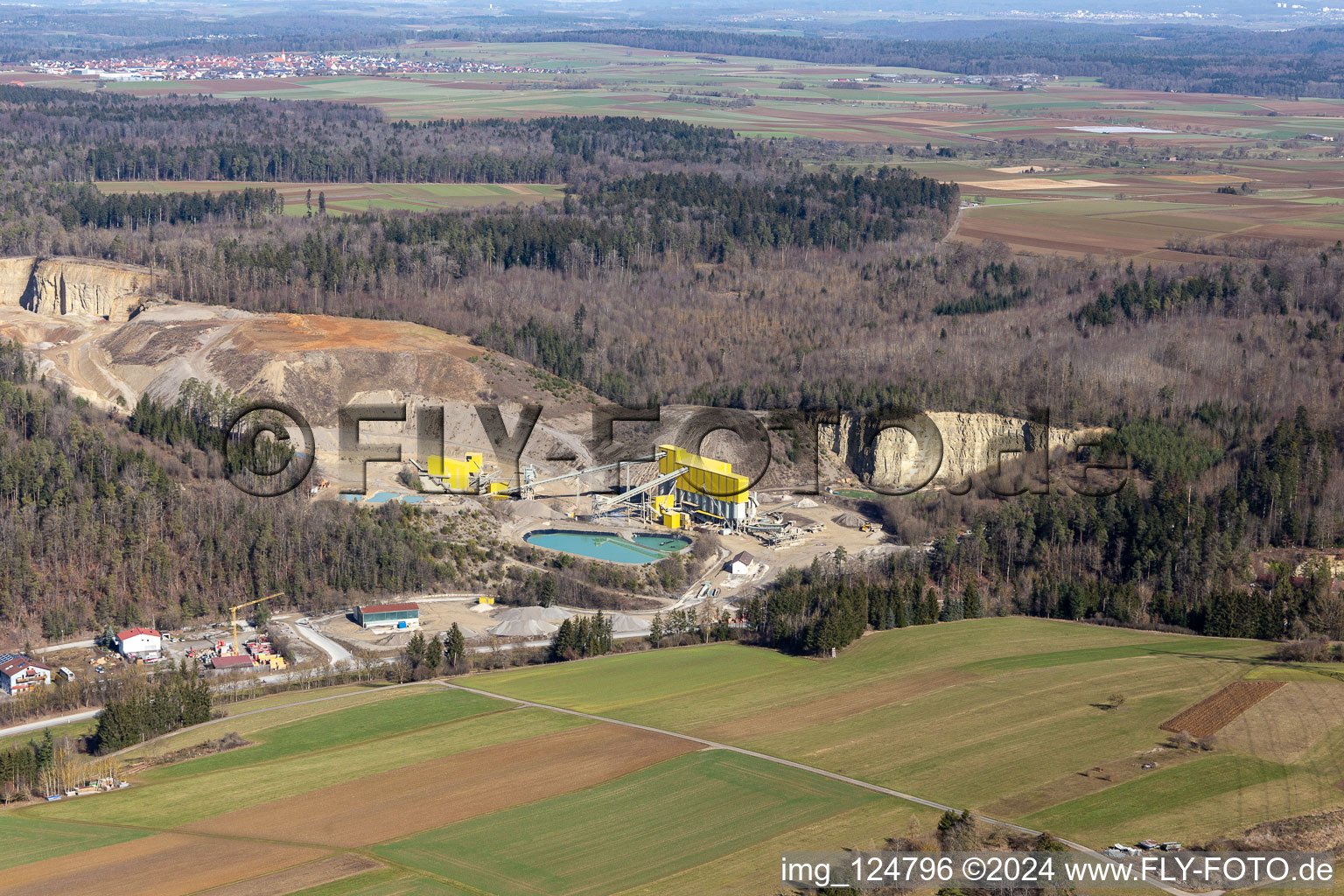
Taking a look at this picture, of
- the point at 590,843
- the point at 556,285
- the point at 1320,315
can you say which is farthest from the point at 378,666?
the point at 1320,315

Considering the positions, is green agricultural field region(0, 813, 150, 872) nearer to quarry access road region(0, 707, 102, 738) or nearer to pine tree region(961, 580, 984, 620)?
quarry access road region(0, 707, 102, 738)

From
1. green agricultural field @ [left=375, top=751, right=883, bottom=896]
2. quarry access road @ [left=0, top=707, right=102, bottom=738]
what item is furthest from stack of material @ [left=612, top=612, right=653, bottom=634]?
quarry access road @ [left=0, top=707, right=102, bottom=738]

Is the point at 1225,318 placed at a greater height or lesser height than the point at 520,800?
greater

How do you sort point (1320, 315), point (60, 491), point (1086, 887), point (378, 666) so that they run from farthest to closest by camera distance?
point (1320, 315) → point (60, 491) → point (378, 666) → point (1086, 887)

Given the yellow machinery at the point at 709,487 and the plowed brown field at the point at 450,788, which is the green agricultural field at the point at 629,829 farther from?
the yellow machinery at the point at 709,487

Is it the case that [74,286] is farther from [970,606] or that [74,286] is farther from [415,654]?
[970,606]

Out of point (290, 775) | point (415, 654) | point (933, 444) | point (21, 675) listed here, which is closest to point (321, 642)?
point (415, 654)

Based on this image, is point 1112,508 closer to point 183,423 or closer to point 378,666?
point 378,666
